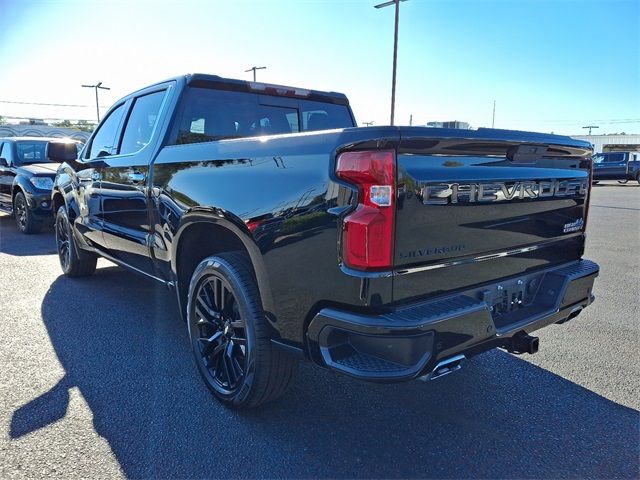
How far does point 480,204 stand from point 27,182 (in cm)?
844

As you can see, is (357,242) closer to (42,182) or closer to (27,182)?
(42,182)

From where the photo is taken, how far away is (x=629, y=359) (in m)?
3.54

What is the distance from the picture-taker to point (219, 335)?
9.69ft

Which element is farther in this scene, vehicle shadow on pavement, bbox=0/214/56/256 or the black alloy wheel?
vehicle shadow on pavement, bbox=0/214/56/256

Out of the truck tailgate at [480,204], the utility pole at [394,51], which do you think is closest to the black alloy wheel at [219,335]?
the truck tailgate at [480,204]

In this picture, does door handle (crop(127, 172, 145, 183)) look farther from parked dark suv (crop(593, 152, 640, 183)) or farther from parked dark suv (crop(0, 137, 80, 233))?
parked dark suv (crop(593, 152, 640, 183))

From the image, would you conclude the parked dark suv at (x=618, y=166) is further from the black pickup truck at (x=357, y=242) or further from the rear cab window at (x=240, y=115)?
the black pickup truck at (x=357, y=242)

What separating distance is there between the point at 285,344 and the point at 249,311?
283 millimetres

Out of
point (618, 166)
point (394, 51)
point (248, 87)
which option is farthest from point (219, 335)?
point (618, 166)

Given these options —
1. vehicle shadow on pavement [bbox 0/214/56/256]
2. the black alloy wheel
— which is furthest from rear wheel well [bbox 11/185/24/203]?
the black alloy wheel

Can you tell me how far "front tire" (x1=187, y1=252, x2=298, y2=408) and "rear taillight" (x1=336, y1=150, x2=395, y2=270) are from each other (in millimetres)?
776

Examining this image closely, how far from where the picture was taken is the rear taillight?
1.97m

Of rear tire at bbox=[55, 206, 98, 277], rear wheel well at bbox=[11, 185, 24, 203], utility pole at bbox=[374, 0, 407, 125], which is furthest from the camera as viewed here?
utility pole at bbox=[374, 0, 407, 125]

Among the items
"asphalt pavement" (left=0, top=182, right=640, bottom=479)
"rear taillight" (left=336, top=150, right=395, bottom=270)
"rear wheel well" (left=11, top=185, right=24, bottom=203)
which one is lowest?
"asphalt pavement" (left=0, top=182, right=640, bottom=479)
